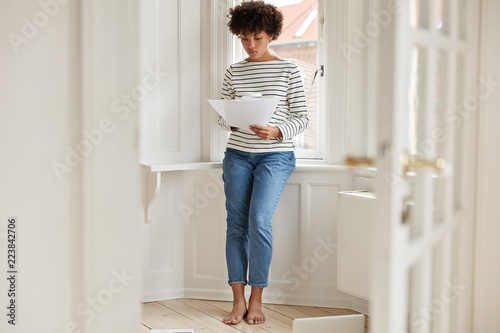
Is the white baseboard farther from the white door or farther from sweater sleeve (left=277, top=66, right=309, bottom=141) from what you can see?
the white door

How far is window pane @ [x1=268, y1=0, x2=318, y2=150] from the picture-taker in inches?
119

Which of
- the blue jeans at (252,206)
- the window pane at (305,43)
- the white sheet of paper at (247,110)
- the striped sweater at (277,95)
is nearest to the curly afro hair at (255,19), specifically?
the striped sweater at (277,95)

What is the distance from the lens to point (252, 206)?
2691mm

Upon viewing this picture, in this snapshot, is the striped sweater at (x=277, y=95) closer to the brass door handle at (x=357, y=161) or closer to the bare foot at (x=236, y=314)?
the bare foot at (x=236, y=314)

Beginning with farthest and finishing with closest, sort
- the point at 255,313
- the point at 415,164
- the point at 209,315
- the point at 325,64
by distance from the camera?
1. the point at 325,64
2. the point at 209,315
3. the point at 255,313
4. the point at 415,164

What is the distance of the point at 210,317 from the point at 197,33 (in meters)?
1.44

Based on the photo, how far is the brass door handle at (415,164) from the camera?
3.72 feet

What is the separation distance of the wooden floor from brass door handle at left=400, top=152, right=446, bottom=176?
1513 millimetres

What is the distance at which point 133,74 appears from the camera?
1.58 m

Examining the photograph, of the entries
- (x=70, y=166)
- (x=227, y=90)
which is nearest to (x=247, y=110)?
(x=227, y=90)

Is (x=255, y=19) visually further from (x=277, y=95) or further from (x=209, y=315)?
(x=209, y=315)

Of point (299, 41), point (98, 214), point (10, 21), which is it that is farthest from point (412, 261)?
point (299, 41)

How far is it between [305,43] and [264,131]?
0.67 meters

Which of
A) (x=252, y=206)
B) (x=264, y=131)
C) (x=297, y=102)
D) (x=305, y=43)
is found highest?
(x=305, y=43)
